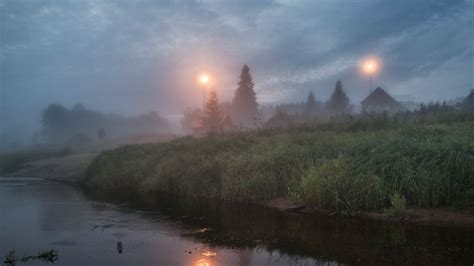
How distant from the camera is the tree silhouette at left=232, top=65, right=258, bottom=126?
7756 cm

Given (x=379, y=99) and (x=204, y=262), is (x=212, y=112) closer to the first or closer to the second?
(x=379, y=99)

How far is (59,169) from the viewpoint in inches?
1735

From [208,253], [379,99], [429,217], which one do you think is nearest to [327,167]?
[429,217]

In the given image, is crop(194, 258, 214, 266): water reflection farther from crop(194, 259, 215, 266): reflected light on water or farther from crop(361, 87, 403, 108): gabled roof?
crop(361, 87, 403, 108): gabled roof

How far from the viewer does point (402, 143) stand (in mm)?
17922

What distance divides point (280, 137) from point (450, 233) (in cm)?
1495

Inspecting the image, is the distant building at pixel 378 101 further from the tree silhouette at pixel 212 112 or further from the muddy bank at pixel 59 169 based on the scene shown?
the muddy bank at pixel 59 169

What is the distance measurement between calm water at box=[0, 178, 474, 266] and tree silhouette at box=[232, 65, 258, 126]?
2316 inches

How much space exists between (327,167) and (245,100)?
6162 centimetres

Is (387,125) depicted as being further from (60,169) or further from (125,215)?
(60,169)

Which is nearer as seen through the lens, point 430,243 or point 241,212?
point 430,243

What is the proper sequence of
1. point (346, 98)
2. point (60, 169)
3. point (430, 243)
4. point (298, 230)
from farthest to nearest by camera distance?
point (346, 98)
point (60, 169)
point (298, 230)
point (430, 243)

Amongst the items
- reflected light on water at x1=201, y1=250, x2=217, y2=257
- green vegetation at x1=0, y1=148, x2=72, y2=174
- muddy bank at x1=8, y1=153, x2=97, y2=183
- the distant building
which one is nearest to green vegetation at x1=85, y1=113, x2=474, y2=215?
reflected light on water at x1=201, y1=250, x2=217, y2=257

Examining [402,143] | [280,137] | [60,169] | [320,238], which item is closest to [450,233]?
[320,238]
